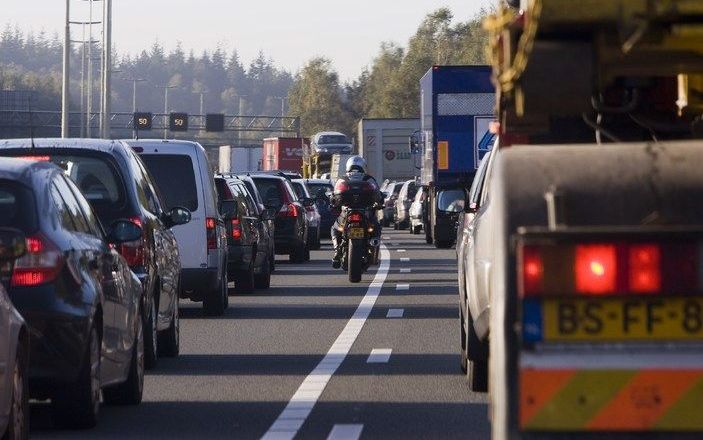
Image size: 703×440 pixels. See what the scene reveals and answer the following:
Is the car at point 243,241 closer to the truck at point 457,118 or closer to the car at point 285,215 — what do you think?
the car at point 285,215

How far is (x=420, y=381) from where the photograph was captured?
1309 cm

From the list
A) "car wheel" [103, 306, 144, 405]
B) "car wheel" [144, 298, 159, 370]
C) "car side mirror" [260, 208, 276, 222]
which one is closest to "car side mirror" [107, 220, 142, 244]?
"car wheel" [103, 306, 144, 405]

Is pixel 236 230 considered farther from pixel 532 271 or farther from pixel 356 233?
pixel 532 271

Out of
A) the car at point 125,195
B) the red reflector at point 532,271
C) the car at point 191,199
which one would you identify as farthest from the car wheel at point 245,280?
the red reflector at point 532,271

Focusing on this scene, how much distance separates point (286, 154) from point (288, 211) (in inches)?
2853

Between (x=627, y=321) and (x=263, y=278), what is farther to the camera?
(x=263, y=278)

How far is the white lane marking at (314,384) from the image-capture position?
416 inches

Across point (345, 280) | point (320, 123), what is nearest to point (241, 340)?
point (345, 280)

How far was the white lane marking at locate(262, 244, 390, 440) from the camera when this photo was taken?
1058 cm

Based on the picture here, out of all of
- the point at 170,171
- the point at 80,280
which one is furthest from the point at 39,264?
the point at 170,171

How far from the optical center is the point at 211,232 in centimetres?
1936

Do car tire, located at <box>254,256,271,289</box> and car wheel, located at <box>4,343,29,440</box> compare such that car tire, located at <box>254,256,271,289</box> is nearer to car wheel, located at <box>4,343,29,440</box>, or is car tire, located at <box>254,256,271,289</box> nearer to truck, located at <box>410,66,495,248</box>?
truck, located at <box>410,66,495,248</box>

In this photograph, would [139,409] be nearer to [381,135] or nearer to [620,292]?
[620,292]

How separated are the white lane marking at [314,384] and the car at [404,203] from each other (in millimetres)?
38918
